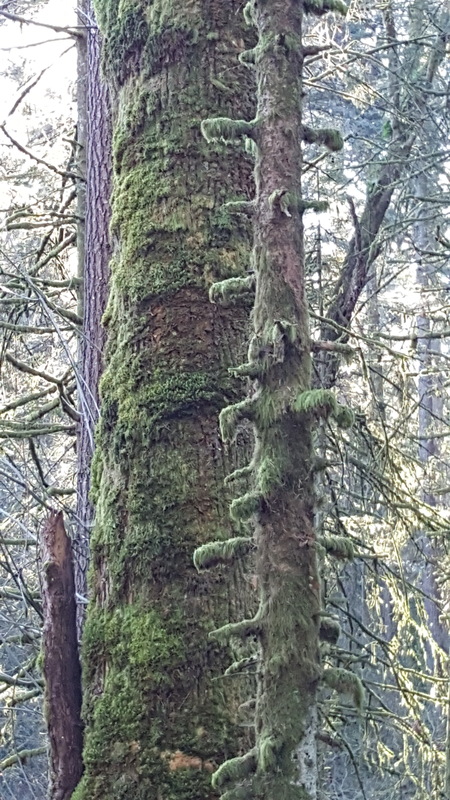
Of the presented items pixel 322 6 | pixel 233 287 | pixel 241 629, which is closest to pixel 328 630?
pixel 241 629

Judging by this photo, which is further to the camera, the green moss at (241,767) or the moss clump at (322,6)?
the moss clump at (322,6)

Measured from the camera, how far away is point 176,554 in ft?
7.95

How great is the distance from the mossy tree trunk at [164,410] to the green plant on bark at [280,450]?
73 cm

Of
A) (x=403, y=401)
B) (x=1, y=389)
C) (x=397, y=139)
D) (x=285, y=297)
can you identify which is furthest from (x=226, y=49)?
(x=397, y=139)

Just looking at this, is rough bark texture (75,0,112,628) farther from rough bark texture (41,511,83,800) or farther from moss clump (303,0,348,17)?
moss clump (303,0,348,17)

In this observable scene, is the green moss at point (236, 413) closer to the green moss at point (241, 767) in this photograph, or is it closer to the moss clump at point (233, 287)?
the moss clump at point (233, 287)

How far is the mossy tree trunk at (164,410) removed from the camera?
7.58 ft

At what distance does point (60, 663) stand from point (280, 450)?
4.37ft

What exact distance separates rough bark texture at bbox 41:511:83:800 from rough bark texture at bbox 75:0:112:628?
23.1 inches

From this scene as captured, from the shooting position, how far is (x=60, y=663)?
2.55 m

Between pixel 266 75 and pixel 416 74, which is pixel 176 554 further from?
pixel 416 74

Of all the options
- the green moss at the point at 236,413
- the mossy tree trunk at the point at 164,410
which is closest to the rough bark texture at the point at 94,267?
the mossy tree trunk at the point at 164,410

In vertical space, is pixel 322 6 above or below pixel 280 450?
above

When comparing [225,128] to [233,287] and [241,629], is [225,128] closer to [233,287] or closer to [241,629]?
[233,287]
